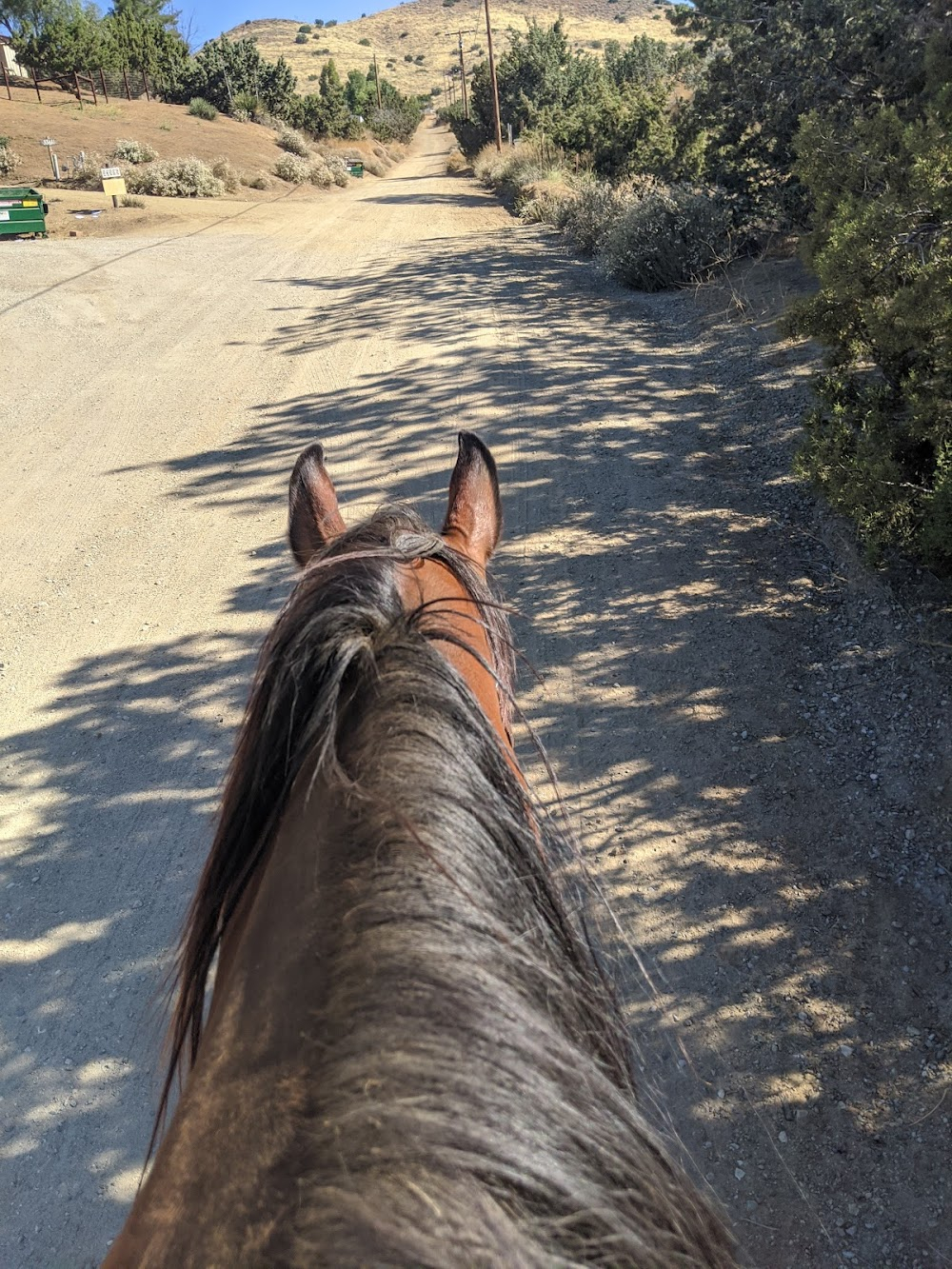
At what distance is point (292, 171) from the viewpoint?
27500 mm

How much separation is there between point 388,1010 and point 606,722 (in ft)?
10.7

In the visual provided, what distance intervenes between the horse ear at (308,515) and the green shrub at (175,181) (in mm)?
23871

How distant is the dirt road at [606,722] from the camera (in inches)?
99.2

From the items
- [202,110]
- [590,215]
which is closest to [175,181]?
[590,215]

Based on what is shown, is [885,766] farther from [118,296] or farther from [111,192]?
[111,192]

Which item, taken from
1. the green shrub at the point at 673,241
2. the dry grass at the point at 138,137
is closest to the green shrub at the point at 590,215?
the green shrub at the point at 673,241

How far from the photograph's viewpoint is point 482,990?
77 cm

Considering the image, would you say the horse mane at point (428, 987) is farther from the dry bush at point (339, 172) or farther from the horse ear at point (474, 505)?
the dry bush at point (339, 172)

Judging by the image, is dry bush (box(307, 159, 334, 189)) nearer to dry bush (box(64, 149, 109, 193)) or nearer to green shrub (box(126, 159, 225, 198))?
green shrub (box(126, 159, 225, 198))

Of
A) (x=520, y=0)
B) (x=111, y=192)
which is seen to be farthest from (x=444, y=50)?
(x=111, y=192)

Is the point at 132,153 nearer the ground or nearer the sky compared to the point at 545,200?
nearer the sky

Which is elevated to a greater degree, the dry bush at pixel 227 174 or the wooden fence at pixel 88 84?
the wooden fence at pixel 88 84

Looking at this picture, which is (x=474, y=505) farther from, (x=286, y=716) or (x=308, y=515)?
(x=286, y=716)

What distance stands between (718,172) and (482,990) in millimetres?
11331
